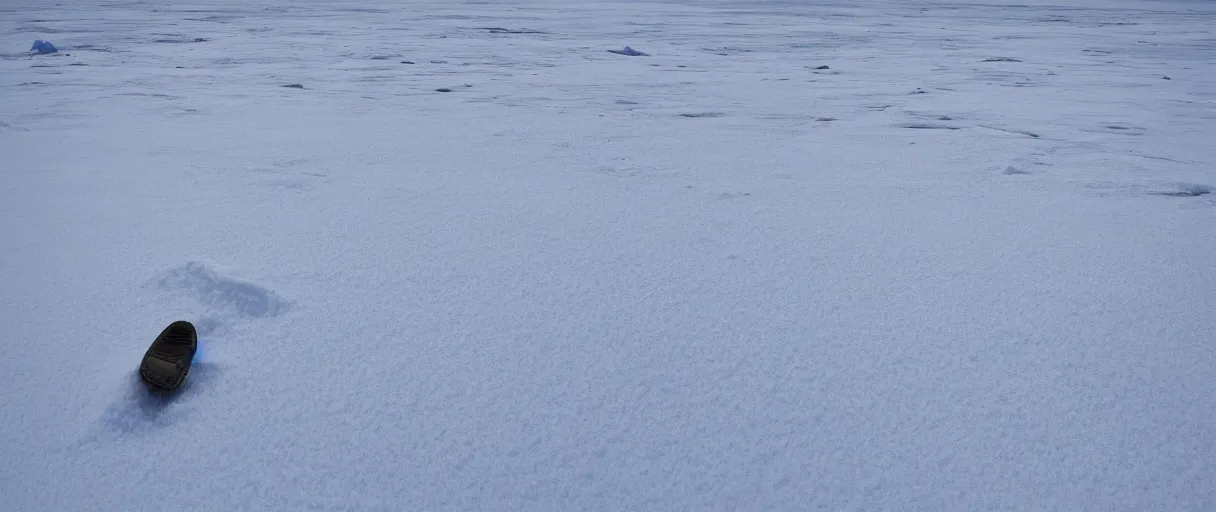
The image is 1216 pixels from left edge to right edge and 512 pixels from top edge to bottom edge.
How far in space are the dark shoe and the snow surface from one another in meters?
0.02

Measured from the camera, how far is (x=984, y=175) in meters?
2.03

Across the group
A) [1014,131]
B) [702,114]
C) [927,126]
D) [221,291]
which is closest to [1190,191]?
[1014,131]

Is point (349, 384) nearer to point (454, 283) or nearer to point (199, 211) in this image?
point (454, 283)

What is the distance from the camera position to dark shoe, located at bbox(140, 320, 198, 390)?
929 millimetres

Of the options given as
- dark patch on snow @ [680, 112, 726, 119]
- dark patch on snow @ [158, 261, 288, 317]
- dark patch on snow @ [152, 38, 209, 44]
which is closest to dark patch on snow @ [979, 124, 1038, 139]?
dark patch on snow @ [680, 112, 726, 119]

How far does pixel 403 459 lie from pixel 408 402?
11cm

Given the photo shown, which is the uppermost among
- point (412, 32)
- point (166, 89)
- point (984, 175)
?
point (412, 32)

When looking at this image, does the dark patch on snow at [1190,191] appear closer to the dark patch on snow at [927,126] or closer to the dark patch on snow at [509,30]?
the dark patch on snow at [927,126]

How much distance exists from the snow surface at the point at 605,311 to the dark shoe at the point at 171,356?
0.02 meters

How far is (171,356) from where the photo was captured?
967mm

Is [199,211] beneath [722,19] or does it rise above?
beneath

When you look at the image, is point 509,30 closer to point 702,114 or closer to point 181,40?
point 181,40

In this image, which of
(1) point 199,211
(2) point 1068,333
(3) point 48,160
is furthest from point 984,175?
(3) point 48,160

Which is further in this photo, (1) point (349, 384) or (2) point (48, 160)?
(2) point (48, 160)
